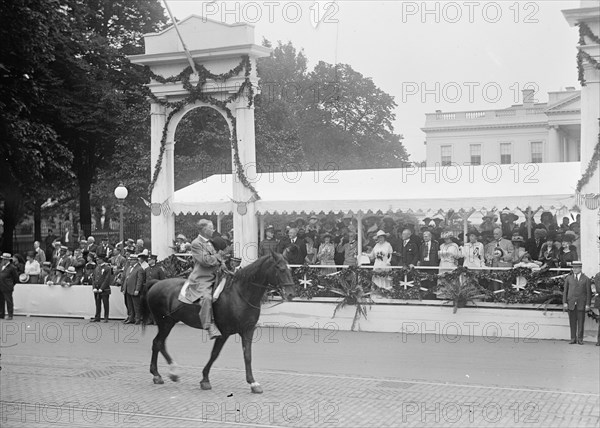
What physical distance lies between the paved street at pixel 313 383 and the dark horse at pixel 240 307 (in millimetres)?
523

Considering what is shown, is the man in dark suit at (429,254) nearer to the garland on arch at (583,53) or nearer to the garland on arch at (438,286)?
the garland on arch at (438,286)

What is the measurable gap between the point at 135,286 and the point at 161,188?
3.06 metres

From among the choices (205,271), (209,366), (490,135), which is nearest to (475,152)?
(490,135)

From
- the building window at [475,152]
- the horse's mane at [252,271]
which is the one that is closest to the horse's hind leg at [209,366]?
the horse's mane at [252,271]

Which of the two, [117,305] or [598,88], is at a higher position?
[598,88]

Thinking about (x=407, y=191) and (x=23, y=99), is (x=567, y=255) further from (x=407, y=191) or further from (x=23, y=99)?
(x=23, y=99)

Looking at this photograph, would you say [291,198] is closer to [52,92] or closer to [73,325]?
[73,325]

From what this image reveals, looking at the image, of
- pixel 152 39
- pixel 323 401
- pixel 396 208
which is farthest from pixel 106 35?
pixel 323 401

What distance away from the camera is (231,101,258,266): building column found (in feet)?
73.4

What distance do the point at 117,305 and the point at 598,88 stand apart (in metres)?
13.6

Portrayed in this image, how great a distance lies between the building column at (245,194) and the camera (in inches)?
881

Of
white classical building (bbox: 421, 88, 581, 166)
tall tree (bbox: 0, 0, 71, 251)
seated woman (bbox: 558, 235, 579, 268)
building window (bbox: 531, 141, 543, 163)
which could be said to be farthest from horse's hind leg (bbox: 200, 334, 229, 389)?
building window (bbox: 531, 141, 543, 163)

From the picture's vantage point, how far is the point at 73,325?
2247 centimetres

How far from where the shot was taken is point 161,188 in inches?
928
